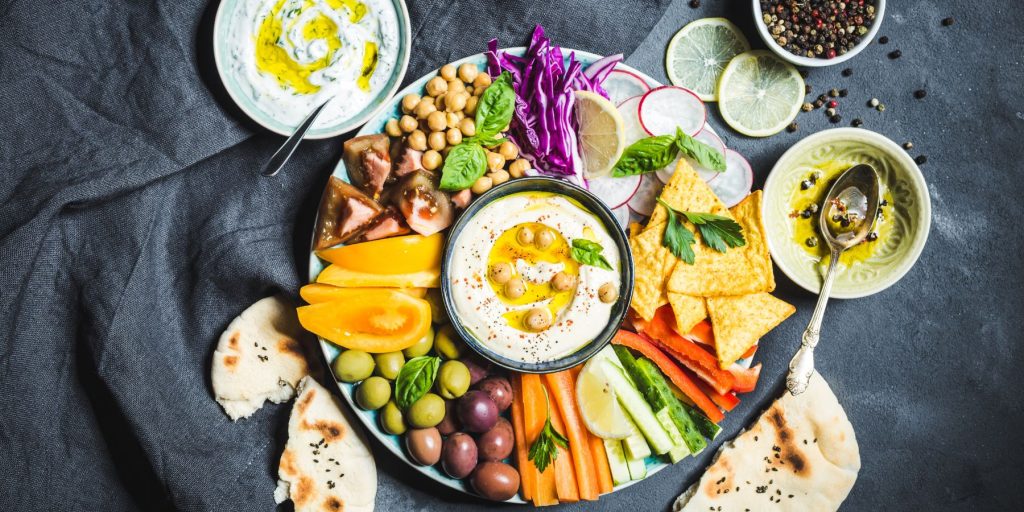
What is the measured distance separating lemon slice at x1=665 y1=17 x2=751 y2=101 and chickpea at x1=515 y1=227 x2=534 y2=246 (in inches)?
44.5

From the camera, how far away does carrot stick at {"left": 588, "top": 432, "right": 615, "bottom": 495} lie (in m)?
3.02

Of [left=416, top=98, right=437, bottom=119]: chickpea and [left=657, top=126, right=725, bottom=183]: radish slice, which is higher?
[left=416, top=98, right=437, bottom=119]: chickpea

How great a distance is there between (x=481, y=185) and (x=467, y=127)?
27cm

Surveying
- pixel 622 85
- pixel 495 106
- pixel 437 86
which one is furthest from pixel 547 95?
pixel 437 86

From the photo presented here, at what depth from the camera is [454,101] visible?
113 inches

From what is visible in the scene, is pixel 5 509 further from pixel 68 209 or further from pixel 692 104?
pixel 692 104

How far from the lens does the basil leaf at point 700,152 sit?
2.89 m

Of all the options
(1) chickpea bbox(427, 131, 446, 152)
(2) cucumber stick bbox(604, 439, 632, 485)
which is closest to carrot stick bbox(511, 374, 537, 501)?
(2) cucumber stick bbox(604, 439, 632, 485)

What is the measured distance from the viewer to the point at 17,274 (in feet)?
9.43

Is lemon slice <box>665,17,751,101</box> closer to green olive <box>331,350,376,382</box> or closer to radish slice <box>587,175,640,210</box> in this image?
radish slice <box>587,175,640,210</box>

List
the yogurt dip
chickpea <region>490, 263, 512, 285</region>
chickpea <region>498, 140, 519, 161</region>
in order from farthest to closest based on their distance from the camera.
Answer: chickpea <region>498, 140, 519, 161</region>
the yogurt dip
chickpea <region>490, 263, 512, 285</region>

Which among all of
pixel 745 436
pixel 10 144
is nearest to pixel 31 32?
pixel 10 144

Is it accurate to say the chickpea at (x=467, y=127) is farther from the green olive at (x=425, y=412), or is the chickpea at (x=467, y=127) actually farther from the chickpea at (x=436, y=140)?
the green olive at (x=425, y=412)

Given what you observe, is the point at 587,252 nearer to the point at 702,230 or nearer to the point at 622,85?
the point at 702,230
